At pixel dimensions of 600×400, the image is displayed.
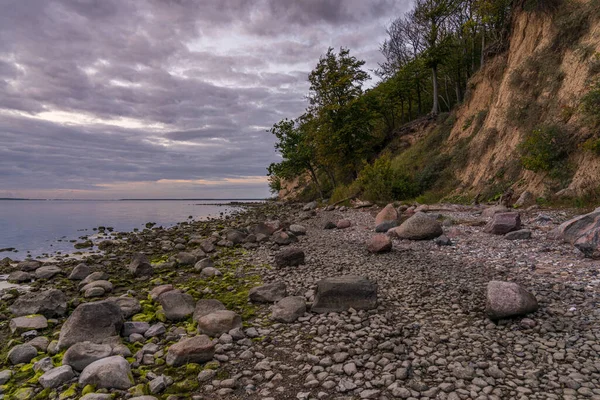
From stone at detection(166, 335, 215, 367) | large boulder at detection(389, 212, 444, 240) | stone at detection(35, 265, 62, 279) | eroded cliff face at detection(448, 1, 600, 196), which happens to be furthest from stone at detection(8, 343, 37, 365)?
eroded cliff face at detection(448, 1, 600, 196)

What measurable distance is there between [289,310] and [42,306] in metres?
5.77

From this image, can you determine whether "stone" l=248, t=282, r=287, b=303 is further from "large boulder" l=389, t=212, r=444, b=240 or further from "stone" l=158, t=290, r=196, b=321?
"large boulder" l=389, t=212, r=444, b=240

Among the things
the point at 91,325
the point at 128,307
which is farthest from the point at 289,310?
the point at 128,307

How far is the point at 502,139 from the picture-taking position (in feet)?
68.9

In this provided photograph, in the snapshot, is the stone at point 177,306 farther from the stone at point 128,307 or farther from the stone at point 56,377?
the stone at point 56,377

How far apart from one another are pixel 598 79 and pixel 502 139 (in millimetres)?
6399

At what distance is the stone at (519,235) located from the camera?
404 inches

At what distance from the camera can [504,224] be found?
36.3 feet

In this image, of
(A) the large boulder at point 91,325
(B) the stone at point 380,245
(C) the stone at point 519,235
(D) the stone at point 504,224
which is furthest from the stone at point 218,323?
(D) the stone at point 504,224

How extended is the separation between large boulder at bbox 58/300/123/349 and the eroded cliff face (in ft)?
55.2

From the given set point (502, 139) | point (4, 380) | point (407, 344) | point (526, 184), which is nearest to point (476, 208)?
point (526, 184)

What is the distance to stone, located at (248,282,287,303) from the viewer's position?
24.3 ft

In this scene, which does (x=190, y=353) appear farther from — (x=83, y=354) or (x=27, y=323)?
(x=27, y=323)

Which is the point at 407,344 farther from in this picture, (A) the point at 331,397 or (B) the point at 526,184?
(B) the point at 526,184
